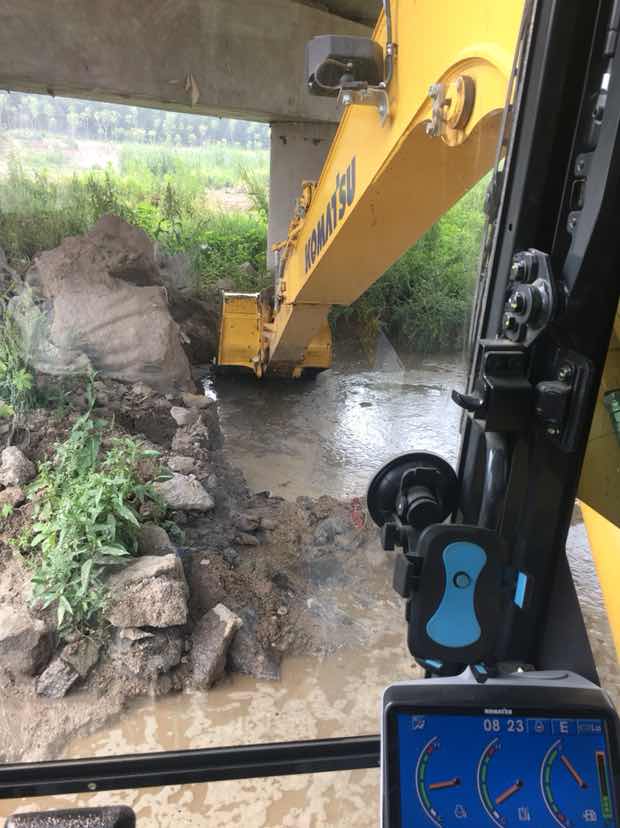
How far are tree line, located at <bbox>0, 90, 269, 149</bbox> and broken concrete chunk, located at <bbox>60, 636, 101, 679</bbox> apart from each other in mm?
2166

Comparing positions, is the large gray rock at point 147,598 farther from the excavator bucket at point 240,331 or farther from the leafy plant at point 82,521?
the excavator bucket at point 240,331

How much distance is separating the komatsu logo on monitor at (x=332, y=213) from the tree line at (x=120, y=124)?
28.2 inches

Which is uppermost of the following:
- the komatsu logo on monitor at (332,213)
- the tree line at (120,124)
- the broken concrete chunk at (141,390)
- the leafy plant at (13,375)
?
the tree line at (120,124)

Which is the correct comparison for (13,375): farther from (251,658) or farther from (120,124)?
(251,658)

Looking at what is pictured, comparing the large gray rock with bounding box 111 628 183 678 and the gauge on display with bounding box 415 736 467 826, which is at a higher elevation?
the gauge on display with bounding box 415 736 467 826

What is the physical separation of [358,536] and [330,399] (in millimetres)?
2074

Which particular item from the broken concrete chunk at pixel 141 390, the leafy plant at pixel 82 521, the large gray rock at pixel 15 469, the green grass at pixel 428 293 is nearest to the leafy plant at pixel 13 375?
the large gray rock at pixel 15 469

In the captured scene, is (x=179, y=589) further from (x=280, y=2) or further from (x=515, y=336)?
(x=280, y=2)

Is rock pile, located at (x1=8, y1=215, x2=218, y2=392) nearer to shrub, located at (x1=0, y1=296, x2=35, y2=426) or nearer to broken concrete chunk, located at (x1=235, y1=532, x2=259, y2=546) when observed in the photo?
shrub, located at (x1=0, y1=296, x2=35, y2=426)

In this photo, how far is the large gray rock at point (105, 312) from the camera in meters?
3.64

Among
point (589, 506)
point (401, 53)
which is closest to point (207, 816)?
point (589, 506)

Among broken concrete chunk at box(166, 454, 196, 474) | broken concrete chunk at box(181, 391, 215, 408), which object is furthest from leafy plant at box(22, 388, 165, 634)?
broken concrete chunk at box(181, 391, 215, 408)

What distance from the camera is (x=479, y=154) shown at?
1.40 m

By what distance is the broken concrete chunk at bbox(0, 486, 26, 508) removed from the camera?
2.62 m
